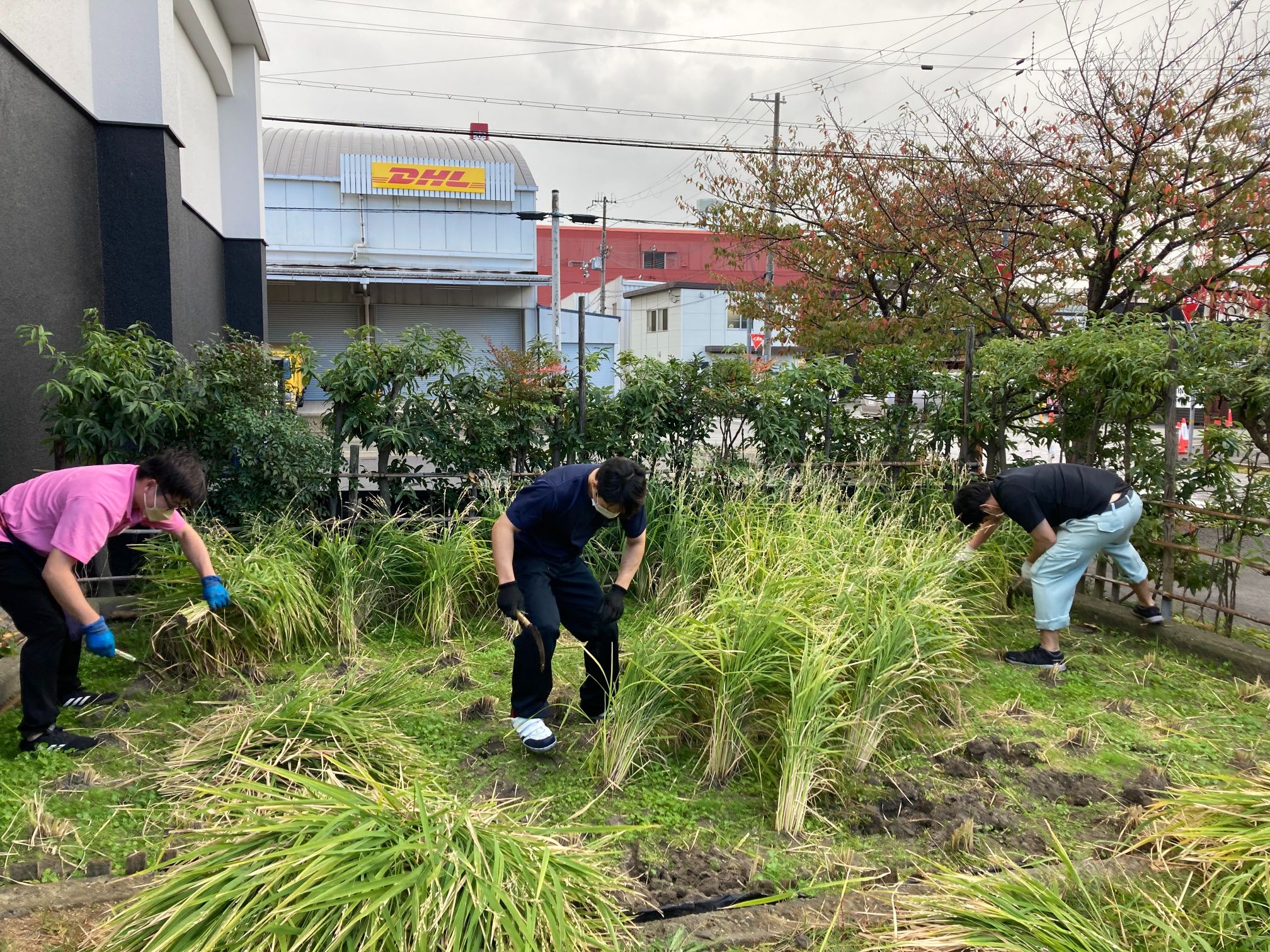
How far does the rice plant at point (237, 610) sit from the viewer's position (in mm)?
4875

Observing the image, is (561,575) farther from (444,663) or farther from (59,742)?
(59,742)

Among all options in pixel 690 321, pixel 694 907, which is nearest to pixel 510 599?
pixel 694 907

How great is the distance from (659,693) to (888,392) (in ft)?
16.3

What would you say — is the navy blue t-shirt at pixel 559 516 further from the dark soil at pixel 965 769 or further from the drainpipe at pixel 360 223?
the drainpipe at pixel 360 223

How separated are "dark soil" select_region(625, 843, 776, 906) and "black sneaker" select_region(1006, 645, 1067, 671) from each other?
295 cm

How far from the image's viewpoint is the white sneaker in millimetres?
3887

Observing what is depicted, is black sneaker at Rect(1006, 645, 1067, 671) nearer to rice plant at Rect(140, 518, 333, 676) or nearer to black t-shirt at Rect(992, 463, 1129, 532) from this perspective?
black t-shirt at Rect(992, 463, 1129, 532)

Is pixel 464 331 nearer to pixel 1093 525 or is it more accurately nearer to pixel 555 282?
pixel 555 282

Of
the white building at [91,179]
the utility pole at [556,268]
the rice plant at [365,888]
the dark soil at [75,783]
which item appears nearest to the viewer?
the rice plant at [365,888]

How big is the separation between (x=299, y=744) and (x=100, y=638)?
1113 mm

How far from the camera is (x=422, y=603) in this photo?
577cm

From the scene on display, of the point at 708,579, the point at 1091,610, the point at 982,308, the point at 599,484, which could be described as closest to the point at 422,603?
the point at 708,579

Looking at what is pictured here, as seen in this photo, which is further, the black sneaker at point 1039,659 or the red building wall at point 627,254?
the red building wall at point 627,254

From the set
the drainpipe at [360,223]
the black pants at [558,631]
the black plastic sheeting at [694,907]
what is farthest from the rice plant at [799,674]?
the drainpipe at [360,223]
